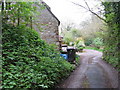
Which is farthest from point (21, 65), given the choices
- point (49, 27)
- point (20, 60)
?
point (49, 27)

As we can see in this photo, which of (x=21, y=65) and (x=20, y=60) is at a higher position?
(x=20, y=60)

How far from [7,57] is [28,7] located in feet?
5.45

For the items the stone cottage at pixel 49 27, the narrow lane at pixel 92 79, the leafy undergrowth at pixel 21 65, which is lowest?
the narrow lane at pixel 92 79

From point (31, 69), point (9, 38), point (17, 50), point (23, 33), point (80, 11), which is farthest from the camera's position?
point (80, 11)

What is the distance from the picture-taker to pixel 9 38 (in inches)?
137

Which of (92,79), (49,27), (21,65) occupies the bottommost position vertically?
(92,79)

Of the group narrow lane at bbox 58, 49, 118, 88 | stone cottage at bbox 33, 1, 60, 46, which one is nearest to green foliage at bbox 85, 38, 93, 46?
stone cottage at bbox 33, 1, 60, 46

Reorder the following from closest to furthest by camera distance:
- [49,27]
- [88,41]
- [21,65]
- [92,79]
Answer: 1. [21,65]
2. [92,79]
3. [49,27]
4. [88,41]

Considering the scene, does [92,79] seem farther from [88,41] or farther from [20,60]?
[88,41]

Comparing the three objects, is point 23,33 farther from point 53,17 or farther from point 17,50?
point 53,17

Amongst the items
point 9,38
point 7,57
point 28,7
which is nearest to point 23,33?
point 9,38

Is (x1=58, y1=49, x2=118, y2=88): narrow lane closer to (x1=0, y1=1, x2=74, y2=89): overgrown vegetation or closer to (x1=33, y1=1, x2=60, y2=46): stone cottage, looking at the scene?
(x1=0, y1=1, x2=74, y2=89): overgrown vegetation

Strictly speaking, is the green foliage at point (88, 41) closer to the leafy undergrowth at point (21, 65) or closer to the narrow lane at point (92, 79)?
the narrow lane at point (92, 79)

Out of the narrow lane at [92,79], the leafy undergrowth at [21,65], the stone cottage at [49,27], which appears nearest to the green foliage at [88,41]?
the stone cottage at [49,27]
